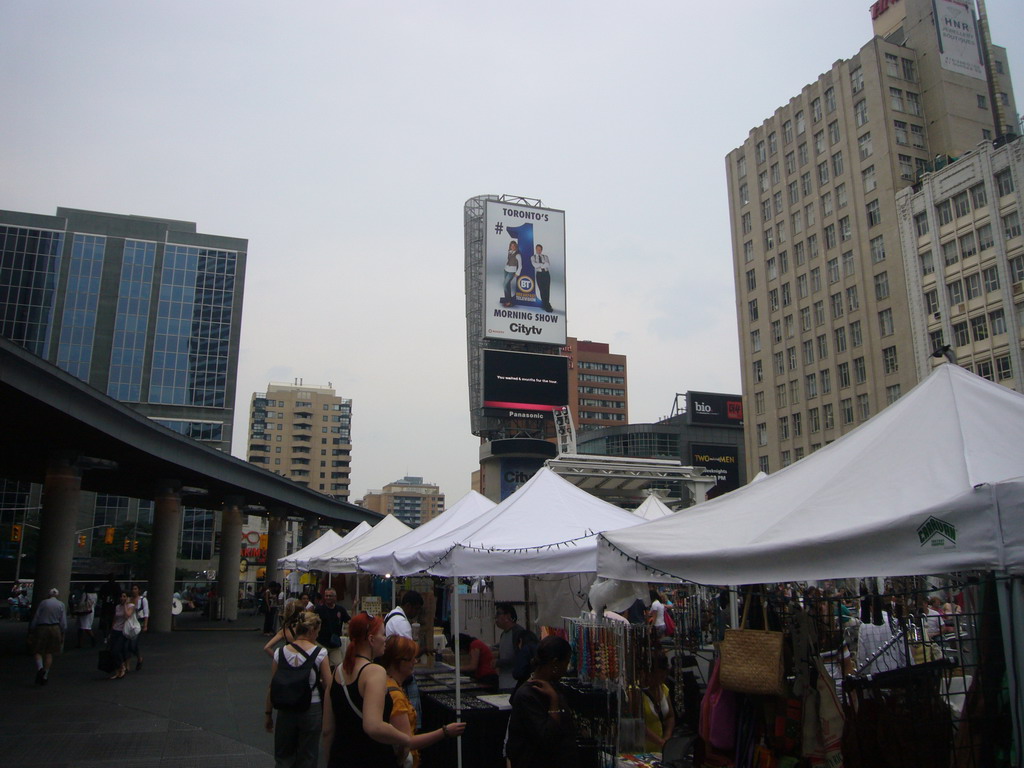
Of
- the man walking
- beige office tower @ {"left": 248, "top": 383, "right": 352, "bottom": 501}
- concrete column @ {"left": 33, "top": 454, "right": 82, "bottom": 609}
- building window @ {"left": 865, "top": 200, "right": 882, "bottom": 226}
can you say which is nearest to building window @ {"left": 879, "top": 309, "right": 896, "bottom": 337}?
building window @ {"left": 865, "top": 200, "right": 882, "bottom": 226}

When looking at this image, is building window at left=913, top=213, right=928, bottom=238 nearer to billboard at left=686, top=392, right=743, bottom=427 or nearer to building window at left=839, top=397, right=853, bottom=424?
building window at left=839, top=397, right=853, bottom=424

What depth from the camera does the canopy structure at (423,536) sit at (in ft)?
39.9

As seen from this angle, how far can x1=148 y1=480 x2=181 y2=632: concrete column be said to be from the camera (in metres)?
35.7

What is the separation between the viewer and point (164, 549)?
3716 centimetres

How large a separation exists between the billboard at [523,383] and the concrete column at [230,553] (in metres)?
30.2

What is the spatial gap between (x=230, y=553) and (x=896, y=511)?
4587cm

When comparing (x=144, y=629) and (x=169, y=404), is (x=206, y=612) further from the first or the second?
(x=169, y=404)

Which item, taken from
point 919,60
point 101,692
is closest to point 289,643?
point 101,692

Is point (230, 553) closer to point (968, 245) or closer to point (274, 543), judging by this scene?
point (274, 543)

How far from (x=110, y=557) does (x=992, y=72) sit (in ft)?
300

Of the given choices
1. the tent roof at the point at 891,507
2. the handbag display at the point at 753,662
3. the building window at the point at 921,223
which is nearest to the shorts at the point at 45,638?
the tent roof at the point at 891,507

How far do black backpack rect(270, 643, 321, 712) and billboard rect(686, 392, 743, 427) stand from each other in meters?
97.4

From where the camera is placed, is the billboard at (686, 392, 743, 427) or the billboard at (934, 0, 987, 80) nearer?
the billboard at (934, 0, 987, 80)

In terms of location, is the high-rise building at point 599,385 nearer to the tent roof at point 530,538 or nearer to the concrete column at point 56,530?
the concrete column at point 56,530
